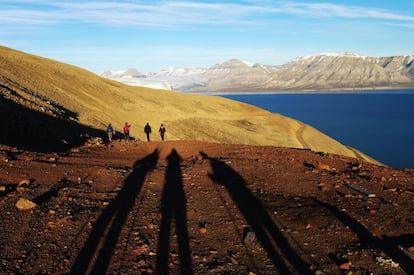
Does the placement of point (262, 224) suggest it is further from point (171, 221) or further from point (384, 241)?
point (384, 241)

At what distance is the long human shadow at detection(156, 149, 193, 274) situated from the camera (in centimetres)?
760

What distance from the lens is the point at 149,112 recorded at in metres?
59.0

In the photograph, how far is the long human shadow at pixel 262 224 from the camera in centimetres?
764

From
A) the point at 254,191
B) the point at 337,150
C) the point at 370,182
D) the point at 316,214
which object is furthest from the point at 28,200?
the point at 337,150

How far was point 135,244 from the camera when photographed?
27.1 feet

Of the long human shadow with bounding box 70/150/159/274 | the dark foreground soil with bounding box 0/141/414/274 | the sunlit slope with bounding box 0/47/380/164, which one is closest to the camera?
the long human shadow with bounding box 70/150/159/274

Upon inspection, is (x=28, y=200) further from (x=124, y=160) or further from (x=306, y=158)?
(x=306, y=158)

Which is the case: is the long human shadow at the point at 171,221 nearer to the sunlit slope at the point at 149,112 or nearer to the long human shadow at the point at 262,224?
the long human shadow at the point at 262,224

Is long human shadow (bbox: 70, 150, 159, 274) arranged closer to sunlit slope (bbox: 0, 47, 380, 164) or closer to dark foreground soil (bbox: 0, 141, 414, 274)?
dark foreground soil (bbox: 0, 141, 414, 274)

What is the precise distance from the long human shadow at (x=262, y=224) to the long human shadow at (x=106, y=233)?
280cm

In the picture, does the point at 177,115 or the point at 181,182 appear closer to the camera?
the point at 181,182

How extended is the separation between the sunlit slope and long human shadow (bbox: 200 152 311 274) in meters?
25.0

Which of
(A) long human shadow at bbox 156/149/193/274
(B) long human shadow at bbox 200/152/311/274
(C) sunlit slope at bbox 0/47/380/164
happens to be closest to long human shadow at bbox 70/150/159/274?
(A) long human shadow at bbox 156/149/193/274

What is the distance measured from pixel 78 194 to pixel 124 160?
5.46m
